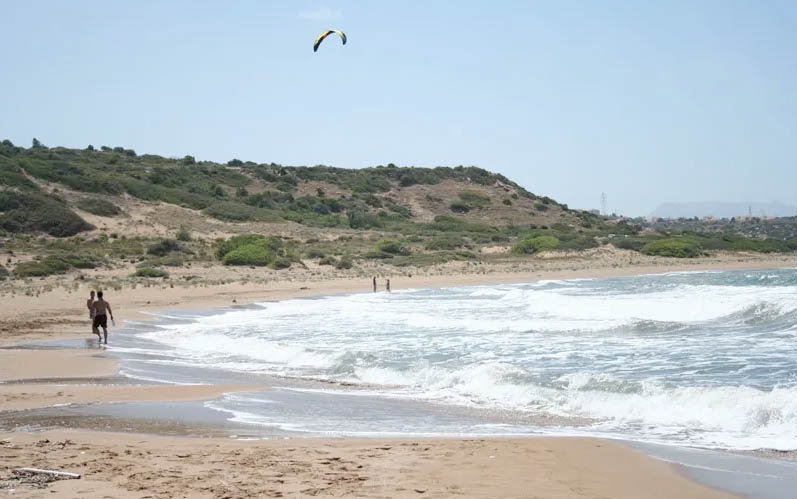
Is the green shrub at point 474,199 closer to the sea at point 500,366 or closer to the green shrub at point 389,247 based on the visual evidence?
the green shrub at point 389,247

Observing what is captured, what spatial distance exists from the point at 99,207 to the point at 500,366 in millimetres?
44084

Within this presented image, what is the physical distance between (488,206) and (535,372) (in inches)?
2895

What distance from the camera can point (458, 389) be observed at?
13.2 m

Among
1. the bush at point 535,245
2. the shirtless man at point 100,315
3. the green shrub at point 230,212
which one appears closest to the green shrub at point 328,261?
the green shrub at point 230,212

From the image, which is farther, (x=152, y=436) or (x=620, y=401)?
(x=620, y=401)

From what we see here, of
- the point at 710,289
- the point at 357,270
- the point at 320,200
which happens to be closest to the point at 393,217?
the point at 320,200

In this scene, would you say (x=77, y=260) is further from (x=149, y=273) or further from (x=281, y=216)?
(x=281, y=216)

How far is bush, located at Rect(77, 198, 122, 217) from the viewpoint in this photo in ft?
171

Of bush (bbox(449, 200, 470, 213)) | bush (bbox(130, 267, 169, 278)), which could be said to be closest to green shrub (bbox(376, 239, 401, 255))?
bush (bbox(130, 267, 169, 278))

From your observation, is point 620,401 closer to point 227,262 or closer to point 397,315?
point 397,315

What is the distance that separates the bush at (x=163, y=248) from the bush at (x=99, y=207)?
941cm

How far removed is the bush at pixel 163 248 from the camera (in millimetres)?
43384

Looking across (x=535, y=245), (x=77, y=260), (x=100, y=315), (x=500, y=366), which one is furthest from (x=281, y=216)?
(x=500, y=366)

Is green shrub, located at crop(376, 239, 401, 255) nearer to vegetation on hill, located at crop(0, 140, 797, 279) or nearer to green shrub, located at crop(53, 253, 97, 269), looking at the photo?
vegetation on hill, located at crop(0, 140, 797, 279)
